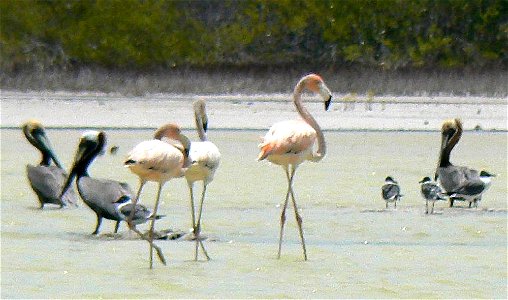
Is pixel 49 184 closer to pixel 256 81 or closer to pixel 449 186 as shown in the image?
pixel 449 186

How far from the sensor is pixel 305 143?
404 inches

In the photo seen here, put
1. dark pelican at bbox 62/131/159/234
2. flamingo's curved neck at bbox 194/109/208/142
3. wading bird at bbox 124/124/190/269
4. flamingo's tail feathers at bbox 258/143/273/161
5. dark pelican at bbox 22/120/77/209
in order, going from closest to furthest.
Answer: wading bird at bbox 124/124/190/269 < flamingo's tail feathers at bbox 258/143/273/161 < flamingo's curved neck at bbox 194/109/208/142 < dark pelican at bbox 62/131/159/234 < dark pelican at bbox 22/120/77/209

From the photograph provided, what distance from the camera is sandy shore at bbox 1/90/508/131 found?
22.6m

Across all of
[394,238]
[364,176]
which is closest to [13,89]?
[364,176]

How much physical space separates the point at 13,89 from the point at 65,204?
16.0 meters

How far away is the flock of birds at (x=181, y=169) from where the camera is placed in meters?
9.75

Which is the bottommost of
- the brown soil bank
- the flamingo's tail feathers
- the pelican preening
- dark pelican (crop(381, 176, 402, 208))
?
dark pelican (crop(381, 176, 402, 208))

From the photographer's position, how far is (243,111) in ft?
81.1

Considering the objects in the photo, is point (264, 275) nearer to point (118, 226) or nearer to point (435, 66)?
point (118, 226)

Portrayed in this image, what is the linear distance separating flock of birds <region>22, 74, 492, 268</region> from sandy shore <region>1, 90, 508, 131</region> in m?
9.17

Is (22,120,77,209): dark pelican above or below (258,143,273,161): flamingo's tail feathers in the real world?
below

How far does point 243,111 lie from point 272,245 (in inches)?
557

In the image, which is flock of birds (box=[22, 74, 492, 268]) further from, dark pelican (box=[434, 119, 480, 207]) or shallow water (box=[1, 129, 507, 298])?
shallow water (box=[1, 129, 507, 298])

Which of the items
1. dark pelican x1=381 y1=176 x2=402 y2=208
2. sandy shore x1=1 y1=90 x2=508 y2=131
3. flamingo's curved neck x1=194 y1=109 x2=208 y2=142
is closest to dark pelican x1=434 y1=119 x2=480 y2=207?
dark pelican x1=381 y1=176 x2=402 y2=208
